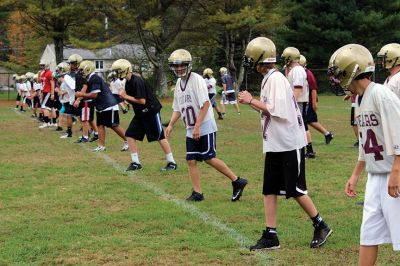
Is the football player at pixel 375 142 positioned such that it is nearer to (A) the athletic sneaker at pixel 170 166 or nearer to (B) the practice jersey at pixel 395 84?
(B) the practice jersey at pixel 395 84

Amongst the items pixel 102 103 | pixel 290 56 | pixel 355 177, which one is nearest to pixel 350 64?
pixel 355 177

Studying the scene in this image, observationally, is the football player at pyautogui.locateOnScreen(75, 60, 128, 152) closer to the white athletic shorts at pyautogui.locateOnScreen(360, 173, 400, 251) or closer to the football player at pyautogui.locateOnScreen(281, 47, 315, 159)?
the football player at pyautogui.locateOnScreen(281, 47, 315, 159)

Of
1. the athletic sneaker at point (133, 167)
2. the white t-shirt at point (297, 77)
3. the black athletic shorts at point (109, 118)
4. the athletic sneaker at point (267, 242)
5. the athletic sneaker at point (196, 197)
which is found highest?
the white t-shirt at point (297, 77)

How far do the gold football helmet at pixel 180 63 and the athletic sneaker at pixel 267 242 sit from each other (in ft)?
9.89

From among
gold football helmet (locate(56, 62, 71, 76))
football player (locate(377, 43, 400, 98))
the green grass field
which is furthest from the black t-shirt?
gold football helmet (locate(56, 62, 71, 76))

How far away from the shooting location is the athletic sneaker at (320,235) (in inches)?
218

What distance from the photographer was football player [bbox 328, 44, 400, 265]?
381cm

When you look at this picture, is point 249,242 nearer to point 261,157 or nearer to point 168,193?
point 168,193

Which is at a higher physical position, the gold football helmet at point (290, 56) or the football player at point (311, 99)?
the gold football helmet at point (290, 56)

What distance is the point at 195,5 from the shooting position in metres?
40.6

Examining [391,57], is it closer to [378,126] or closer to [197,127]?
[197,127]

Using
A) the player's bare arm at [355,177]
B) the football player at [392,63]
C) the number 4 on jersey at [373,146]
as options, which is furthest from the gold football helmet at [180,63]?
the number 4 on jersey at [373,146]

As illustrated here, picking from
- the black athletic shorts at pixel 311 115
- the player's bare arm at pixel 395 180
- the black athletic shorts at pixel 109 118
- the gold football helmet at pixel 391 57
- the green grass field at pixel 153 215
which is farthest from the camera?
the black athletic shorts at pixel 109 118

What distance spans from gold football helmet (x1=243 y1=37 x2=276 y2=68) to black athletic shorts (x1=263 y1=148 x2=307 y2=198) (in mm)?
904
